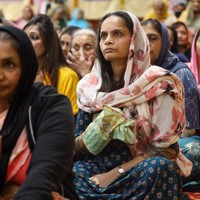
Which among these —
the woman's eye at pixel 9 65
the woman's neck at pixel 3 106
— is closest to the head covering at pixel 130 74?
the woman's neck at pixel 3 106

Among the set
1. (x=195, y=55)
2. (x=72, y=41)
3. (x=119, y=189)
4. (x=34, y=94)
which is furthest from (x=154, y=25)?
(x=34, y=94)

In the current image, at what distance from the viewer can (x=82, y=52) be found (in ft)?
15.5

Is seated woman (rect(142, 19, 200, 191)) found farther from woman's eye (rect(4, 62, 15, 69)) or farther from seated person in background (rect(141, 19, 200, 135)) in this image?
woman's eye (rect(4, 62, 15, 69))

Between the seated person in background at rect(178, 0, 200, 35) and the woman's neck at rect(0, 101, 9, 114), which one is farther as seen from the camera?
the seated person in background at rect(178, 0, 200, 35)

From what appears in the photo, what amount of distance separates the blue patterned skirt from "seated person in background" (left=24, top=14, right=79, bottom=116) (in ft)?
3.18

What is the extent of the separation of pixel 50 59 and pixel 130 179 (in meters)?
1.44

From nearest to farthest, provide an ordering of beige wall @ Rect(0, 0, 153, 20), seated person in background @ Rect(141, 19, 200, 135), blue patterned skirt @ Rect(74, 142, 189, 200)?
blue patterned skirt @ Rect(74, 142, 189, 200) < seated person in background @ Rect(141, 19, 200, 135) < beige wall @ Rect(0, 0, 153, 20)

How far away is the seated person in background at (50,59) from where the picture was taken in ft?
13.1

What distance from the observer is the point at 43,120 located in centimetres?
187

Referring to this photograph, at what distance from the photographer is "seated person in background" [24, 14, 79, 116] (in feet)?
13.1

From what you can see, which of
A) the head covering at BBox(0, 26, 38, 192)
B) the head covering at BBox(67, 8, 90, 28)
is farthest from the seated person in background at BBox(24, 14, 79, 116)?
the head covering at BBox(67, 8, 90, 28)

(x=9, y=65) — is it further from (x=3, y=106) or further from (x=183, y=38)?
(x=183, y=38)

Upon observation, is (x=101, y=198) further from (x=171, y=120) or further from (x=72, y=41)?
(x=72, y=41)

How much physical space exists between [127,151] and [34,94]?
1.19 m
